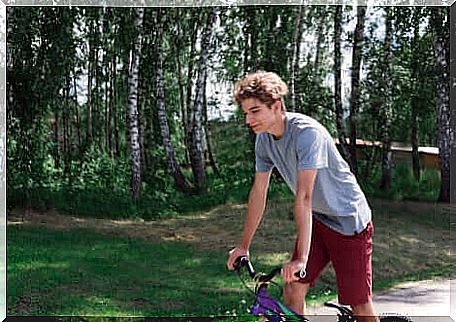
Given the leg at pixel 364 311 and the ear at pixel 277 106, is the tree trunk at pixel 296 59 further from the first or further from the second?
the leg at pixel 364 311

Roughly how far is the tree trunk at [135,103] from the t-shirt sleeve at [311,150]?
154cm

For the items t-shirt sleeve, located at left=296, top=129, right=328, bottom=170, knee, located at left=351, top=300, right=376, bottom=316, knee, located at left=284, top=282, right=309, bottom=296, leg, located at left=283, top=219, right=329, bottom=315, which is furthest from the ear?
knee, located at left=351, top=300, right=376, bottom=316

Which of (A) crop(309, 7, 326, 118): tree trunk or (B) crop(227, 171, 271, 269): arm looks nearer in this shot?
(B) crop(227, 171, 271, 269): arm

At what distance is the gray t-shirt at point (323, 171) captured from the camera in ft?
12.5

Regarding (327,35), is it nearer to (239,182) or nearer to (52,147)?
(239,182)

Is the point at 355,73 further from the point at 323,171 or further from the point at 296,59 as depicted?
the point at 323,171

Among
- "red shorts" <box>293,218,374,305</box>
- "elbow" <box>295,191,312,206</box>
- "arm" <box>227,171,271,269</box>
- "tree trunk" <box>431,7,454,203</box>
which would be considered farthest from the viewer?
"tree trunk" <box>431,7,454,203</box>

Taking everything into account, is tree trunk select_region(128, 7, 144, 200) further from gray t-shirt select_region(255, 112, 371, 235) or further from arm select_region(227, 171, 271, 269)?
gray t-shirt select_region(255, 112, 371, 235)

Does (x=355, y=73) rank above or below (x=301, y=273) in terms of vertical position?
above

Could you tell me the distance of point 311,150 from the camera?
3791 mm

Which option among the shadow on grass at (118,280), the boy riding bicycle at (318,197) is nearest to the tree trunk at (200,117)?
the shadow on grass at (118,280)

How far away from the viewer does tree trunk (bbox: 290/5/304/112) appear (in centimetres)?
502

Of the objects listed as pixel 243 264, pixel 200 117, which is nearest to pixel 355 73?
pixel 200 117

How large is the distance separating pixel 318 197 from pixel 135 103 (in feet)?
5.25
